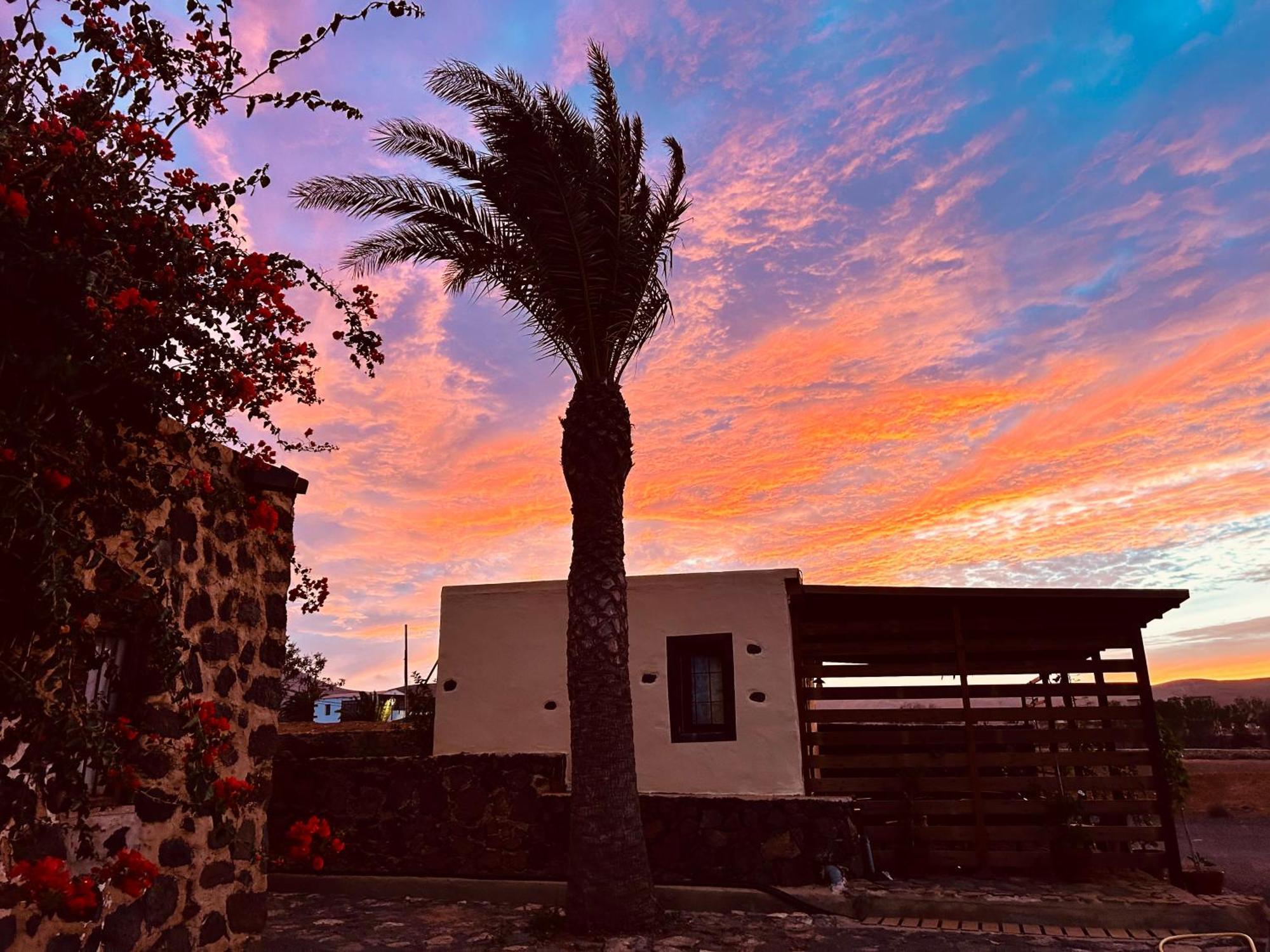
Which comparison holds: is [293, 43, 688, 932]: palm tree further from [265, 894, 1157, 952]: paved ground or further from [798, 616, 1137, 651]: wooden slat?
[798, 616, 1137, 651]: wooden slat

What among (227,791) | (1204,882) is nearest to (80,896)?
(227,791)

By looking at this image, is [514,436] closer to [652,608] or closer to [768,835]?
[652,608]

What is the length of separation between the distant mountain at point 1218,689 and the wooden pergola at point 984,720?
281 feet

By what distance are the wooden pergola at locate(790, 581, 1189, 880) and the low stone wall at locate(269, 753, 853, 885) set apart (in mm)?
1727

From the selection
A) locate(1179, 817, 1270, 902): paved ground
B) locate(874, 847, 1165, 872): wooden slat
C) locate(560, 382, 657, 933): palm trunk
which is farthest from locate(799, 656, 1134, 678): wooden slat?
locate(560, 382, 657, 933): palm trunk

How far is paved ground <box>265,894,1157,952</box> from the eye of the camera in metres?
7.72

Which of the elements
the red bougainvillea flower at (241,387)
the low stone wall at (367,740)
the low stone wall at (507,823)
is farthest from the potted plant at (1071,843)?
the red bougainvillea flower at (241,387)

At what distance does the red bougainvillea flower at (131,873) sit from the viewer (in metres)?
3.86

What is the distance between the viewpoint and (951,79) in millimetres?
9094

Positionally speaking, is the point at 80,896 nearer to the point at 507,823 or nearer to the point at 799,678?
the point at 507,823

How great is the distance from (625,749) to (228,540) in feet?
15.8

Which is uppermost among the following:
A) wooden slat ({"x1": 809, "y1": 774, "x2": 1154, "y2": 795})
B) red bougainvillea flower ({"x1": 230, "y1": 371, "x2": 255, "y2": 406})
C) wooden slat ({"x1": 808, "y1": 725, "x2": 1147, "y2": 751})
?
red bougainvillea flower ({"x1": 230, "y1": 371, "x2": 255, "y2": 406})

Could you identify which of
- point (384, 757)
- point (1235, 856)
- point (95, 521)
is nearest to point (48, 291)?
point (95, 521)

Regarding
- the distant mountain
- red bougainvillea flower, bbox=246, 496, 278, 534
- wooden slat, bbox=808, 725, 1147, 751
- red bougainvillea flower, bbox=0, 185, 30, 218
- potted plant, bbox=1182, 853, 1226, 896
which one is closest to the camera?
red bougainvillea flower, bbox=0, 185, 30, 218
